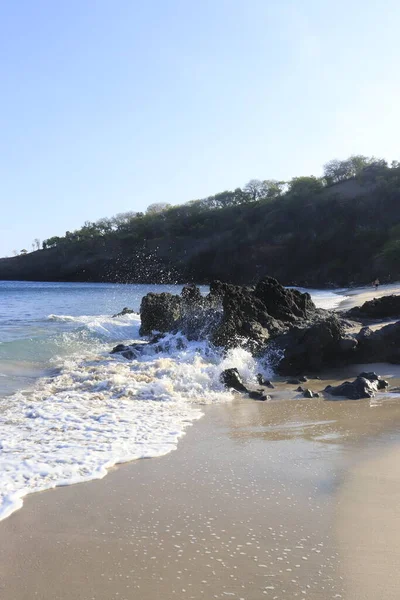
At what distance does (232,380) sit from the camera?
30.6ft

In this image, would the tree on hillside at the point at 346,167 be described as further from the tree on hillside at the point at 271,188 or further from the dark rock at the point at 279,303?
the dark rock at the point at 279,303

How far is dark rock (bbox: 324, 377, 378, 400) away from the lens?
8.20 meters

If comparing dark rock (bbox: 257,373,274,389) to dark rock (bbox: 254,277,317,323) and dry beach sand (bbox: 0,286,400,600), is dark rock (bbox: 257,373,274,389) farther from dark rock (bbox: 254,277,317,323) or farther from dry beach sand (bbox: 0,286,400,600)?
dark rock (bbox: 254,277,317,323)

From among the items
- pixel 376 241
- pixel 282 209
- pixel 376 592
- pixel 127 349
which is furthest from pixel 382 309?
pixel 282 209

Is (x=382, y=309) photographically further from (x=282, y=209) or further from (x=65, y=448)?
(x=282, y=209)

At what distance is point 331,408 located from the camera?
753cm

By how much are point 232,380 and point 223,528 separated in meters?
5.68

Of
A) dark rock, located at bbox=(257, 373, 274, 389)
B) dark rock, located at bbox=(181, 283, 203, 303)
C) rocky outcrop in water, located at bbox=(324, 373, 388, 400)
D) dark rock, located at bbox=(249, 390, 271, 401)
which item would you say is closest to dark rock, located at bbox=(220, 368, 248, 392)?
dark rock, located at bbox=(249, 390, 271, 401)

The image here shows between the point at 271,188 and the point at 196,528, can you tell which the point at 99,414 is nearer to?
the point at 196,528

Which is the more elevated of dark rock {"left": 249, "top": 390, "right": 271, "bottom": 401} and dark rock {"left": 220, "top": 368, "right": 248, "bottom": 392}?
dark rock {"left": 220, "top": 368, "right": 248, "bottom": 392}

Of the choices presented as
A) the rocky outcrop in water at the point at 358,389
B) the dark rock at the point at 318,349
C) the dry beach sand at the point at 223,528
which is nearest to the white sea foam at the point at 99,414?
the dry beach sand at the point at 223,528

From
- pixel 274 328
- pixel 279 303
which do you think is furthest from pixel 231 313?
pixel 279 303

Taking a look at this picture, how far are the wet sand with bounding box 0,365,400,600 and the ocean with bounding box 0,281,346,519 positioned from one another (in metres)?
0.34

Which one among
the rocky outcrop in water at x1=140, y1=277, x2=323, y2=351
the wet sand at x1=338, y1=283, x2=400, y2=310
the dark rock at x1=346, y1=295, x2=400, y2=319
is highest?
the rocky outcrop in water at x1=140, y1=277, x2=323, y2=351
